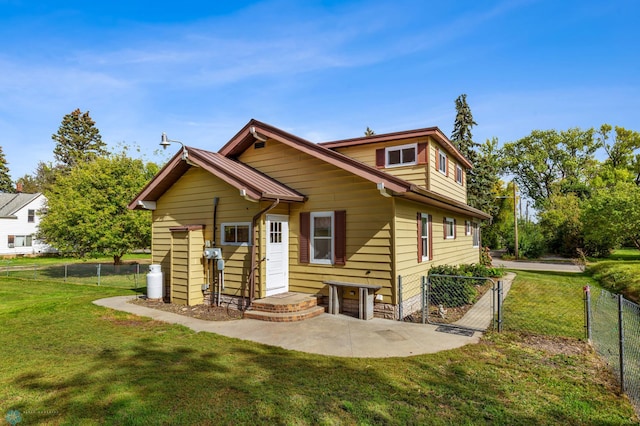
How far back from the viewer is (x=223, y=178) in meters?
8.81

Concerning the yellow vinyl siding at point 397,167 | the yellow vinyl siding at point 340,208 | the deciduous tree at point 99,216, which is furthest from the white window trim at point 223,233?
the deciduous tree at point 99,216

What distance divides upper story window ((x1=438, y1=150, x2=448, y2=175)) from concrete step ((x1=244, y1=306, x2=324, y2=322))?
24.1 feet

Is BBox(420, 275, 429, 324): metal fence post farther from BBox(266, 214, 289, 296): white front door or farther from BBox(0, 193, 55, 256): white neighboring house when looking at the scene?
BBox(0, 193, 55, 256): white neighboring house

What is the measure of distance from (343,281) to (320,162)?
3186mm

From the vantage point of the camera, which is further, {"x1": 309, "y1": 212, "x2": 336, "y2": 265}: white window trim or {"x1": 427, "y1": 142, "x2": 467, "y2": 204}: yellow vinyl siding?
{"x1": 427, "y1": 142, "x2": 467, "y2": 204}: yellow vinyl siding

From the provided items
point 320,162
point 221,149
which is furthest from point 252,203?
point 221,149

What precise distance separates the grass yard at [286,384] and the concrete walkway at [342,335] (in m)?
0.36

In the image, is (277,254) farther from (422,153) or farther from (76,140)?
(76,140)

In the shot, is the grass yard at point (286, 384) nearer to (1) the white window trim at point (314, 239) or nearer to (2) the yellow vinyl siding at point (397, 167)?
(1) the white window trim at point (314, 239)

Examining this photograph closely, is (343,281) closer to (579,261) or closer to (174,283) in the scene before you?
(174,283)

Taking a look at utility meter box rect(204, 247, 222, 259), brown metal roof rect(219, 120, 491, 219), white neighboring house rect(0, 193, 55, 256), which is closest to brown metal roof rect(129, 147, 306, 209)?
brown metal roof rect(219, 120, 491, 219)

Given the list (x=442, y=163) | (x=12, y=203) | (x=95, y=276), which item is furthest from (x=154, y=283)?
(x=12, y=203)

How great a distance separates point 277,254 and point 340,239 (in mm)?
1798

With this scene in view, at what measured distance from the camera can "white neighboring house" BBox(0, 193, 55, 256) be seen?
3144 cm
